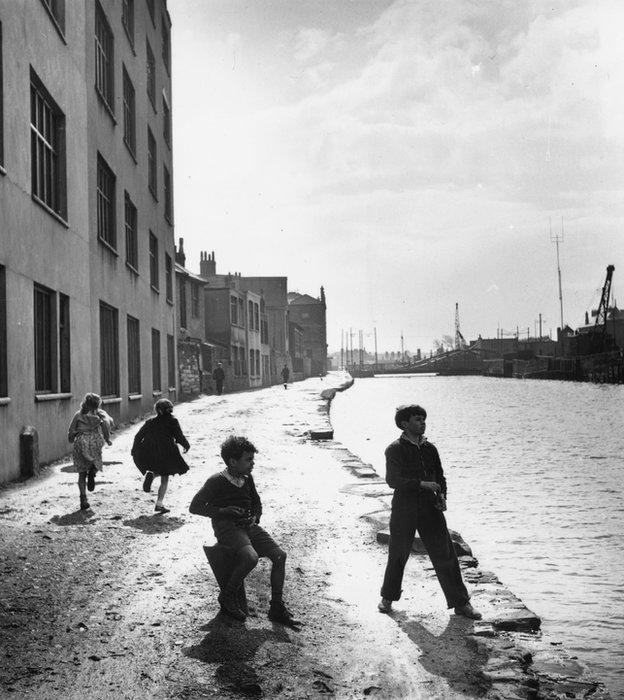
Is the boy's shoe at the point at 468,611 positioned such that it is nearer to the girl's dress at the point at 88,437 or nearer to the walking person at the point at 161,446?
the walking person at the point at 161,446

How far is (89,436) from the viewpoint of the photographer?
26.4 ft

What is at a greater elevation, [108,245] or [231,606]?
[108,245]

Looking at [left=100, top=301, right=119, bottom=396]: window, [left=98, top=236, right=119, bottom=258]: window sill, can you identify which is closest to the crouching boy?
[left=100, top=301, right=119, bottom=396]: window

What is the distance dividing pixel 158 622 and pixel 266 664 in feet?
2.99

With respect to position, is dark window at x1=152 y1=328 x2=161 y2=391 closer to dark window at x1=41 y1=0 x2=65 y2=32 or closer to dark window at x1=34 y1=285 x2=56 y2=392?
dark window at x1=34 y1=285 x2=56 y2=392

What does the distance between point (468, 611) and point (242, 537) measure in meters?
1.61

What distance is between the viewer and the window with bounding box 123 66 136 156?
19.4 meters

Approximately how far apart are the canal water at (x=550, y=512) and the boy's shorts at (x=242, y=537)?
2.15 m

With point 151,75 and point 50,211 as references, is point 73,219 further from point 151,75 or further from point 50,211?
point 151,75

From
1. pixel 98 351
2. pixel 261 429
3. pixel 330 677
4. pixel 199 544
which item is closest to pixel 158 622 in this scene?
pixel 330 677

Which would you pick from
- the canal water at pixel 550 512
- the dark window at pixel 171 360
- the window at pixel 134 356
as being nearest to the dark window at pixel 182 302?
the dark window at pixel 171 360

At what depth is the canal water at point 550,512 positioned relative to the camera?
5903 mm

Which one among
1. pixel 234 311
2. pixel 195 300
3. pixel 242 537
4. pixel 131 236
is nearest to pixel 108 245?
pixel 131 236

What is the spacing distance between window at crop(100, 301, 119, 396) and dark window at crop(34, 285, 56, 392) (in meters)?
3.54
